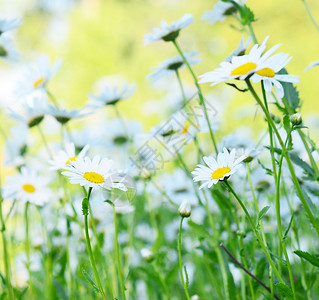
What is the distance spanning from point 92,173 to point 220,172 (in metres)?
0.13

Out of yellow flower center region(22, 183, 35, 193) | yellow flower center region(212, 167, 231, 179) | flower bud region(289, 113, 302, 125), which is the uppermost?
flower bud region(289, 113, 302, 125)

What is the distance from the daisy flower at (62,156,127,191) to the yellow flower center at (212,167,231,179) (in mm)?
94

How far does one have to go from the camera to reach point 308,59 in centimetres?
393

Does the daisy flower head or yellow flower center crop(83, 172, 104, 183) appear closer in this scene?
yellow flower center crop(83, 172, 104, 183)

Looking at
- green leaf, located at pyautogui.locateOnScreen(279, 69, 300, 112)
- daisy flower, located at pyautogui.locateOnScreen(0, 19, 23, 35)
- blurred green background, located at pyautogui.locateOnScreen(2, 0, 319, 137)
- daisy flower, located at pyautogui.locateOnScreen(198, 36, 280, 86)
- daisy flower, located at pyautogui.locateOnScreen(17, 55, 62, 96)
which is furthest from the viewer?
blurred green background, located at pyautogui.locateOnScreen(2, 0, 319, 137)

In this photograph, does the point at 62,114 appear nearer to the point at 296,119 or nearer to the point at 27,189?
the point at 27,189

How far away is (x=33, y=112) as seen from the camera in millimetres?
833

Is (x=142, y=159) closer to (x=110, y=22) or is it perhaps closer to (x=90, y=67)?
(x=90, y=67)

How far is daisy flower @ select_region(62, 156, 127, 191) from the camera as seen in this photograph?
43 cm

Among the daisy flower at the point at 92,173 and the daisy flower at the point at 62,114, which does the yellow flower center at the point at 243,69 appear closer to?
the daisy flower at the point at 92,173

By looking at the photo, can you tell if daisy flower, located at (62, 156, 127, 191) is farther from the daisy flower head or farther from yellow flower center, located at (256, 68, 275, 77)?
the daisy flower head

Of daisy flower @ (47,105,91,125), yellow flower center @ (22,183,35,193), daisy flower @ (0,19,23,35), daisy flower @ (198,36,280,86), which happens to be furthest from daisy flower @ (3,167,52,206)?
daisy flower @ (198,36,280,86)

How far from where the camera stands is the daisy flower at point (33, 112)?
76cm

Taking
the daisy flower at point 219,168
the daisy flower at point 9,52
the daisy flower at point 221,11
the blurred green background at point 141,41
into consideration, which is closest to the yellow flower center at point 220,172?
the daisy flower at point 219,168
